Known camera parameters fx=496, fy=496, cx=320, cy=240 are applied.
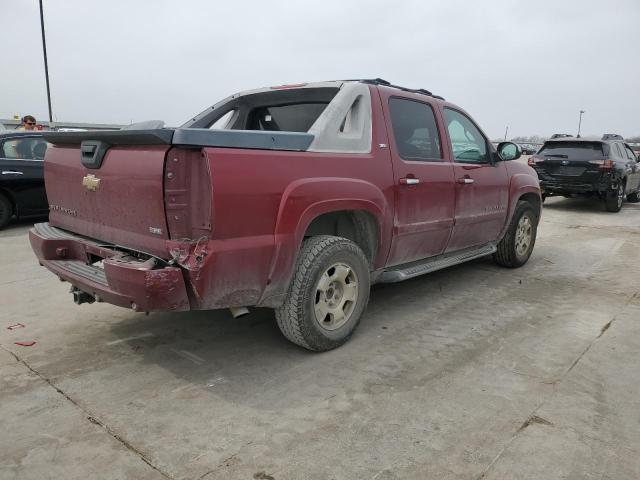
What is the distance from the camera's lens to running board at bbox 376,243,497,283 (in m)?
4.03

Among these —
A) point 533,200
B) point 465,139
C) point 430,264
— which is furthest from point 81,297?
point 533,200

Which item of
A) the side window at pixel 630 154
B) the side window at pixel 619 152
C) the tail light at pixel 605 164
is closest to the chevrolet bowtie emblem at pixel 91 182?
the tail light at pixel 605 164

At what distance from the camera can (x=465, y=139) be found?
16.3ft

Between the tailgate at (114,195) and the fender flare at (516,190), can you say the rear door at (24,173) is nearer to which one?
the tailgate at (114,195)

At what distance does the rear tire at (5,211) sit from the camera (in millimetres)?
8164

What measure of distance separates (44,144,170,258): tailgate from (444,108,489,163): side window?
2943 millimetres

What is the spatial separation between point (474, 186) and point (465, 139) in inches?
19.9

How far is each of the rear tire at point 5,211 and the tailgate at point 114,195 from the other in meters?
5.35

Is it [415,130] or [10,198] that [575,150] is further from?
[10,198]

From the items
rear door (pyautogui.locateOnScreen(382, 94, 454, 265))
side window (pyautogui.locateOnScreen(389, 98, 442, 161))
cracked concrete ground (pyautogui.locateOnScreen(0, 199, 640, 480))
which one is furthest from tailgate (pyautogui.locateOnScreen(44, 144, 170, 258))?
side window (pyautogui.locateOnScreen(389, 98, 442, 161))

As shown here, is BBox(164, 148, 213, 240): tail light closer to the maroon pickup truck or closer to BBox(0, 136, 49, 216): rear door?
the maroon pickup truck

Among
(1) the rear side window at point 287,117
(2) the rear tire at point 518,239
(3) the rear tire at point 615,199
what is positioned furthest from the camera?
(3) the rear tire at point 615,199

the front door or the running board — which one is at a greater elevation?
the front door

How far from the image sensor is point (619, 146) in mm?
12516
